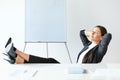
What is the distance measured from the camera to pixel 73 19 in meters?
4.17

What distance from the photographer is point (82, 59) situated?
304 centimetres

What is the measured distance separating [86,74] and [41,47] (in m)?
2.47

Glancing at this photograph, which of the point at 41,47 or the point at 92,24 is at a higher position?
the point at 92,24

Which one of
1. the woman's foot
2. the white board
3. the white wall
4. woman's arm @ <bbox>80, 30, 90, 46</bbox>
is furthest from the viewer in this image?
the white wall

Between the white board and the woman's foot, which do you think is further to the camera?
the white board

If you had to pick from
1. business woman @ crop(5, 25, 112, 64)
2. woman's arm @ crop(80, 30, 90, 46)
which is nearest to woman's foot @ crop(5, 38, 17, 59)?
business woman @ crop(5, 25, 112, 64)

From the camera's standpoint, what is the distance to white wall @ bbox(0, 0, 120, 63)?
4.16 meters

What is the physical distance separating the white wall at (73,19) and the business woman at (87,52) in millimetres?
667

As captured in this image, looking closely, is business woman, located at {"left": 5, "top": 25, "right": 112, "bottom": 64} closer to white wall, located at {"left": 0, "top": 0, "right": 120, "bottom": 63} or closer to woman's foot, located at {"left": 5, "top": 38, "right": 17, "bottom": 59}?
woman's foot, located at {"left": 5, "top": 38, "right": 17, "bottom": 59}

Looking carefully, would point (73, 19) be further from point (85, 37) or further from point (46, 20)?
point (85, 37)

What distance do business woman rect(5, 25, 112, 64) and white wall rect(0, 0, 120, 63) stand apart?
67 cm

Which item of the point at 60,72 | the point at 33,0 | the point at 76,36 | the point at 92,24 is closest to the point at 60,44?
the point at 76,36

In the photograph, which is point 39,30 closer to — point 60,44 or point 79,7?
point 60,44

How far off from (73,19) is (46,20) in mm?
595
